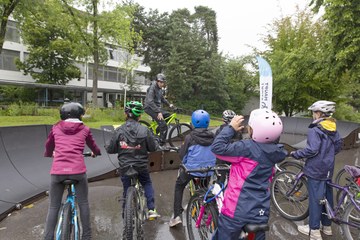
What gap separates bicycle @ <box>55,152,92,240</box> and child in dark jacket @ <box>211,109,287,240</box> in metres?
1.71

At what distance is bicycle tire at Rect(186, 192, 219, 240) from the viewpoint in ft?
10.7

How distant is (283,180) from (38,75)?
40559 millimetres

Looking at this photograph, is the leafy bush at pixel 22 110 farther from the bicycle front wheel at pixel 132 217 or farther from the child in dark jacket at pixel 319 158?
the child in dark jacket at pixel 319 158

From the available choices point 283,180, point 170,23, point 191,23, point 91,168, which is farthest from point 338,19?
point 191,23

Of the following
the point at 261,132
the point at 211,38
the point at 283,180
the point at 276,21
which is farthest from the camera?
the point at 211,38

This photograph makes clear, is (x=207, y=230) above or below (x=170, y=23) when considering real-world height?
below

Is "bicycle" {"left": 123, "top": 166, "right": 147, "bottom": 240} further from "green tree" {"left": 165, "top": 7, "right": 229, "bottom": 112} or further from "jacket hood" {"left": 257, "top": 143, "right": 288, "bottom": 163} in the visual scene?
"green tree" {"left": 165, "top": 7, "right": 229, "bottom": 112}

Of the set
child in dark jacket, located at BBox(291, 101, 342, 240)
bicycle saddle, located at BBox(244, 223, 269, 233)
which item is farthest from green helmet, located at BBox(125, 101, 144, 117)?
child in dark jacket, located at BBox(291, 101, 342, 240)

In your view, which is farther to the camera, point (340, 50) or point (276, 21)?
point (276, 21)

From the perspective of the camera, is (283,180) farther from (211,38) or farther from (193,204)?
(211,38)

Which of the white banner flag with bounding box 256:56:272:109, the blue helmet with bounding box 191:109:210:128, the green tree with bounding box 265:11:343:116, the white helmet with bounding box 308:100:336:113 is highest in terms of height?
the green tree with bounding box 265:11:343:116

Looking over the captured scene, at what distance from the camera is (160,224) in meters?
4.55

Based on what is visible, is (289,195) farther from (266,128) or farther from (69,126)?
(69,126)

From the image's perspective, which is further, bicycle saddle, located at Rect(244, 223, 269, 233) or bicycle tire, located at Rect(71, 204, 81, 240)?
bicycle tire, located at Rect(71, 204, 81, 240)
